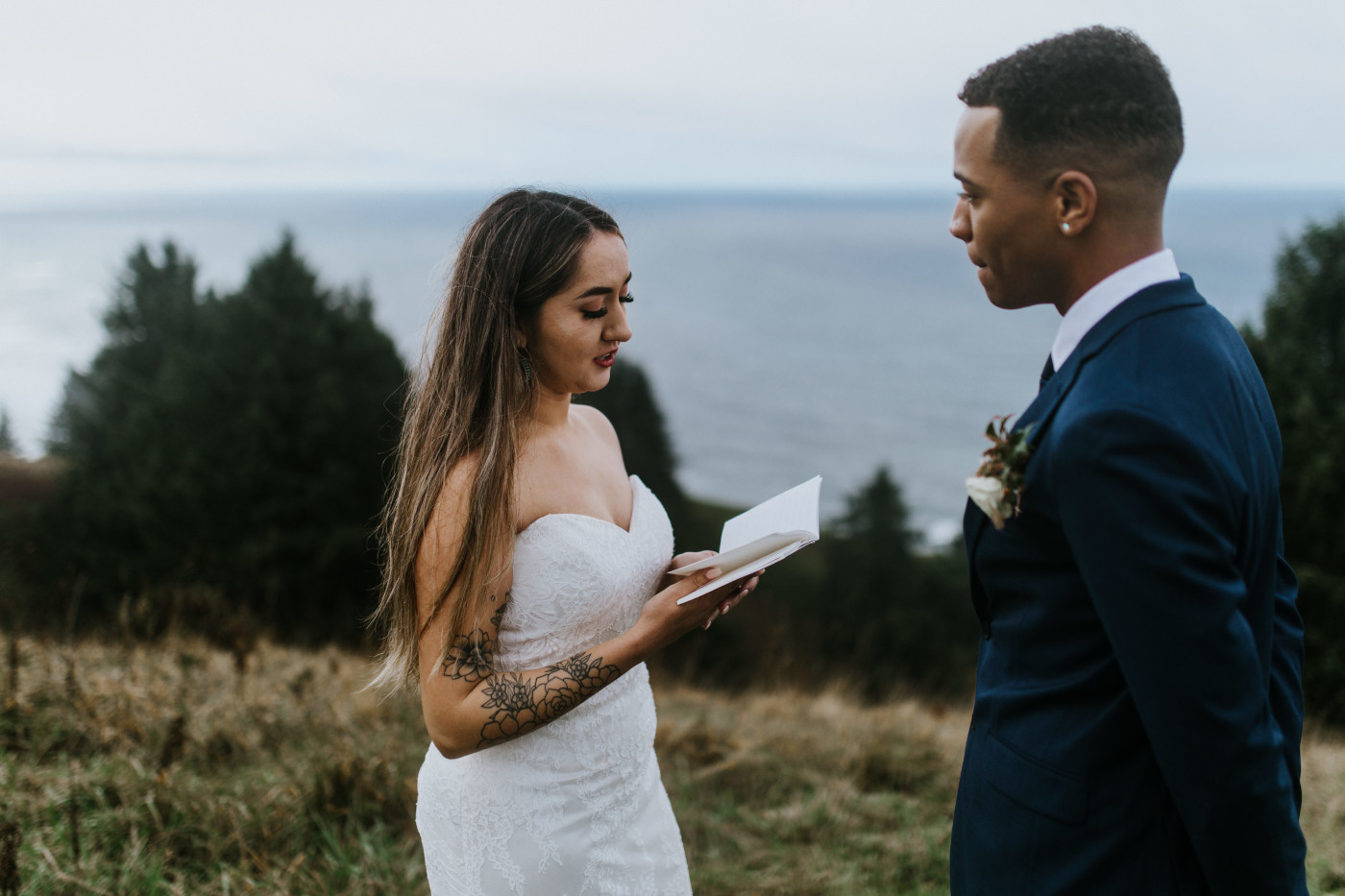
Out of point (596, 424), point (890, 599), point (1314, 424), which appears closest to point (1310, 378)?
point (1314, 424)

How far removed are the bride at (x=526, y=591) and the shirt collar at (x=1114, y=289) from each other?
99 centimetres

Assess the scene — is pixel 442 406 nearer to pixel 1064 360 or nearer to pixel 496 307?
Result: pixel 496 307

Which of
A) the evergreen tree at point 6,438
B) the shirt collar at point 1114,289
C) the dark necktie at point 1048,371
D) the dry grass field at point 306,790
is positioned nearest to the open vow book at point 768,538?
the dark necktie at point 1048,371

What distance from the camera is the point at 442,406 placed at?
2.34 m

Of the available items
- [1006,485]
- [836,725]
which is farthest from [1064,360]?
[836,725]

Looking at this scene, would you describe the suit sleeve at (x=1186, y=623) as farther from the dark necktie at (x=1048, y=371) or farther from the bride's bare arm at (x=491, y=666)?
the bride's bare arm at (x=491, y=666)

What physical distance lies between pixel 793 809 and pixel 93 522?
100 feet

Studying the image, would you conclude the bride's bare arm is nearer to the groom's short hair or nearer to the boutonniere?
the boutonniere

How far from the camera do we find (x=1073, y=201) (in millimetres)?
1558

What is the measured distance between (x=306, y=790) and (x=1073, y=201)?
393cm

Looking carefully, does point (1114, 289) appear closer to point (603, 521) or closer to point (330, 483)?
point (603, 521)

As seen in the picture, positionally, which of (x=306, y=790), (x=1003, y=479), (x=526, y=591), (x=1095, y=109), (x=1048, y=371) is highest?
(x=1095, y=109)

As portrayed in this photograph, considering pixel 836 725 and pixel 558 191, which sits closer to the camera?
pixel 558 191

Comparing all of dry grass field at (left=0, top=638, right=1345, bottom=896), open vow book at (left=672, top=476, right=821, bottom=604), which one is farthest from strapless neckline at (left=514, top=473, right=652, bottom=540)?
dry grass field at (left=0, top=638, right=1345, bottom=896)
